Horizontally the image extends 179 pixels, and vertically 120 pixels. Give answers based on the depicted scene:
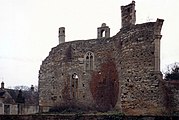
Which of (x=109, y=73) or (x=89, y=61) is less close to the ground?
(x=89, y=61)

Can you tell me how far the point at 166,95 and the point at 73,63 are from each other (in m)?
12.8

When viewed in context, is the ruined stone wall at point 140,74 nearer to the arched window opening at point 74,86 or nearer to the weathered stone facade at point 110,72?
the weathered stone facade at point 110,72

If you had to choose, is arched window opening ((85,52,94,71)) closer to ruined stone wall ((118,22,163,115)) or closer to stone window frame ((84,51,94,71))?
stone window frame ((84,51,94,71))

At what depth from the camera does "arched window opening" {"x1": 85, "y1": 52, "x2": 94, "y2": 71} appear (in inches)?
1174

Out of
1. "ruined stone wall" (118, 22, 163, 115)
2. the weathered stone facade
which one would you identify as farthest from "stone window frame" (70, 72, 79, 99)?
"ruined stone wall" (118, 22, 163, 115)

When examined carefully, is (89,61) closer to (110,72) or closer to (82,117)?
(110,72)

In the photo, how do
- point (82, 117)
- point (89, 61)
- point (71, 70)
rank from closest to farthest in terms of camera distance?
point (82, 117), point (89, 61), point (71, 70)

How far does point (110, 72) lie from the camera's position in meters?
27.7

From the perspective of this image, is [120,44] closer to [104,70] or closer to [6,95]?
[104,70]

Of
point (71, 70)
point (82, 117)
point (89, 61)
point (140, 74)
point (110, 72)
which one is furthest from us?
point (71, 70)

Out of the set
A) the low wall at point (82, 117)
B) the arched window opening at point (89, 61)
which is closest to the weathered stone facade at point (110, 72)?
the arched window opening at point (89, 61)

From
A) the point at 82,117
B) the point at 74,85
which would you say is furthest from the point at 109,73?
the point at 82,117

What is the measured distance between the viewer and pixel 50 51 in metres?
33.6

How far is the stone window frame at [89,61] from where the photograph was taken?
29819 millimetres
